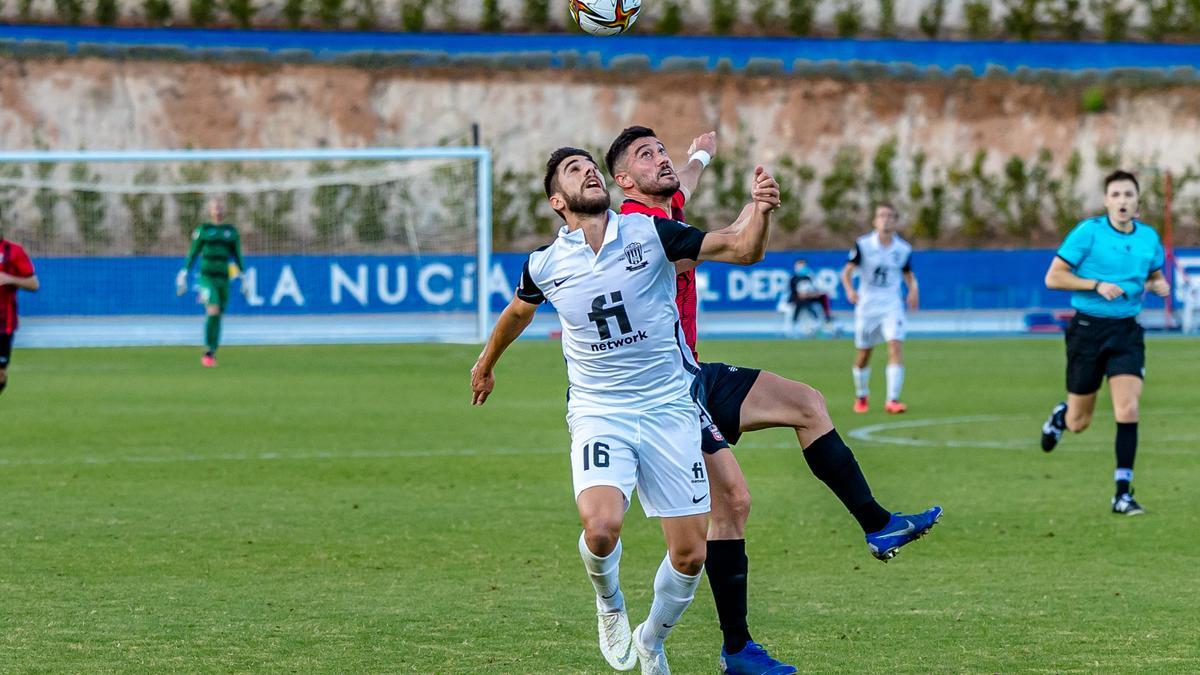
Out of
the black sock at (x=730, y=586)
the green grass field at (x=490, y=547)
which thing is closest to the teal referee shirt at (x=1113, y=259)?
the green grass field at (x=490, y=547)

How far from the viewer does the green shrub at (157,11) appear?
199ft

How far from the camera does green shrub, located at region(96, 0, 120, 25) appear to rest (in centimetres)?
6022

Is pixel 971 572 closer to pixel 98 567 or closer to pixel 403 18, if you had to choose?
pixel 98 567

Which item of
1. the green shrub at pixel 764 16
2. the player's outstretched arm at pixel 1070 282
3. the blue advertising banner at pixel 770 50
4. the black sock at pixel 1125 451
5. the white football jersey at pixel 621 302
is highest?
the green shrub at pixel 764 16

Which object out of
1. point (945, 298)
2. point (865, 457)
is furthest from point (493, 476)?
point (945, 298)

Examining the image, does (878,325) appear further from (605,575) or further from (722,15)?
(722,15)

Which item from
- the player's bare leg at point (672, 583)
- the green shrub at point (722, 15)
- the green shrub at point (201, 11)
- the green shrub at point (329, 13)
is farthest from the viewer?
the green shrub at point (722, 15)

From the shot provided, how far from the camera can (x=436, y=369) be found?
26172mm

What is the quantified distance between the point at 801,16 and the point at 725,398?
58.9 metres

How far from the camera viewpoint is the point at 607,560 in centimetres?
676

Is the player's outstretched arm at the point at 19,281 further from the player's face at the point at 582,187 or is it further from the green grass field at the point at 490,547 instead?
the player's face at the point at 582,187

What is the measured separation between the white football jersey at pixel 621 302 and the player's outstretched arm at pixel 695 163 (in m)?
0.97

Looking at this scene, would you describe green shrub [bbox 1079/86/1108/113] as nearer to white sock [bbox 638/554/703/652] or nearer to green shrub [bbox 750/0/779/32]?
green shrub [bbox 750/0/779/32]

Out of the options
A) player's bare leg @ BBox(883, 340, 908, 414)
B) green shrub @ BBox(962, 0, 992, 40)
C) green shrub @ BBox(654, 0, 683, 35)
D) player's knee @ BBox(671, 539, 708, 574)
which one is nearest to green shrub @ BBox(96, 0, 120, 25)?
green shrub @ BBox(654, 0, 683, 35)
